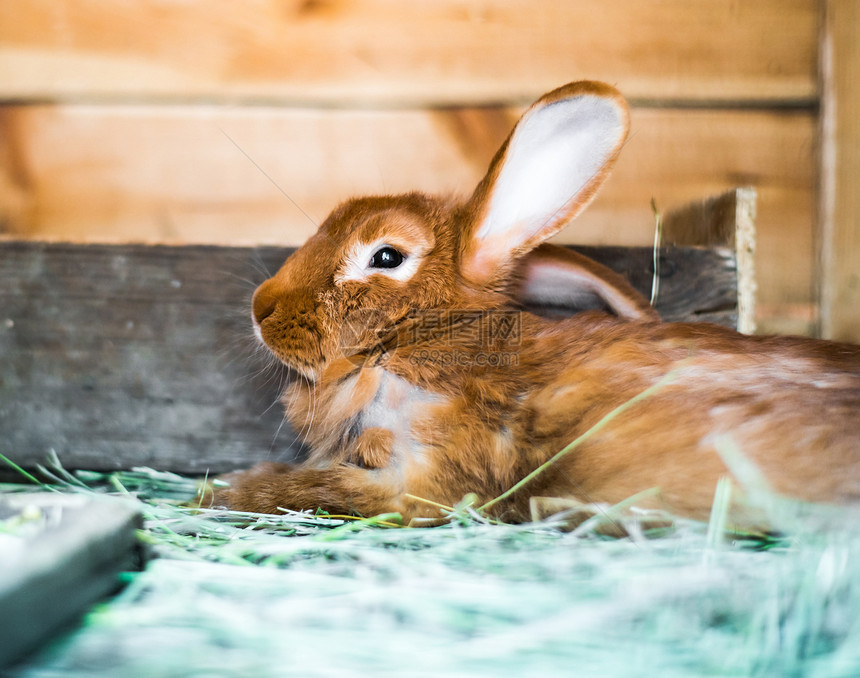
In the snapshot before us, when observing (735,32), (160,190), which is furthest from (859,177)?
(160,190)

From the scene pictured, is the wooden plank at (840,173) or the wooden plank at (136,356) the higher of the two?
the wooden plank at (840,173)

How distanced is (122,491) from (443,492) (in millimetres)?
743

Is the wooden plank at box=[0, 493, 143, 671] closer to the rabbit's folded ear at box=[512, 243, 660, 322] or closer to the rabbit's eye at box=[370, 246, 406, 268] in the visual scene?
the rabbit's eye at box=[370, 246, 406, 268]

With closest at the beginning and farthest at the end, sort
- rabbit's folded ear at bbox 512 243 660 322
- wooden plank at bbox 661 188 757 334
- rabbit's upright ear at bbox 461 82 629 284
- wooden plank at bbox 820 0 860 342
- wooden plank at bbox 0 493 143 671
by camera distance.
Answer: wooden plank at bbox 0 493 143 671 → rabbit's upright ear at bbox 461 82 629 284 → rabbit's folded ear at bbox 512 243 660 322 → wooden plank at bbox 661 188 757 334 → wooden plank at bbox 820 0 860 342

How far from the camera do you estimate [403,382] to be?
127 cm

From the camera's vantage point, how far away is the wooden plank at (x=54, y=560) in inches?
25.6

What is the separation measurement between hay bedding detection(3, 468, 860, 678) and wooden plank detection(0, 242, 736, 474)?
0.65 m

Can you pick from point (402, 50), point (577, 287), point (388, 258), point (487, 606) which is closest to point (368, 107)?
point (402, 50)

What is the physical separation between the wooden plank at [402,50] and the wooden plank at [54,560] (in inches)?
56.9

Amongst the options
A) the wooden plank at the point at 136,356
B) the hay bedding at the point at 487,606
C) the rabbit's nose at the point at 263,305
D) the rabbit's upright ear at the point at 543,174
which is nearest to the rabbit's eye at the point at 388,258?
the rabbit's upright ear at the point at 543,174

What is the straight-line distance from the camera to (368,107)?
1.94 metres

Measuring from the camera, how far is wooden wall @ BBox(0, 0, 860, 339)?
1900 mm

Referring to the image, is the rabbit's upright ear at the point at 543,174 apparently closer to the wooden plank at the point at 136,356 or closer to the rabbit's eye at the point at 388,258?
the rabbit's eye at the point at 388,258

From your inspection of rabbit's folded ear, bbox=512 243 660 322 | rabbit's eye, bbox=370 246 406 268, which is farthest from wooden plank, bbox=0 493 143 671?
rabbit's folded ear, bbox=512 243 660 322
